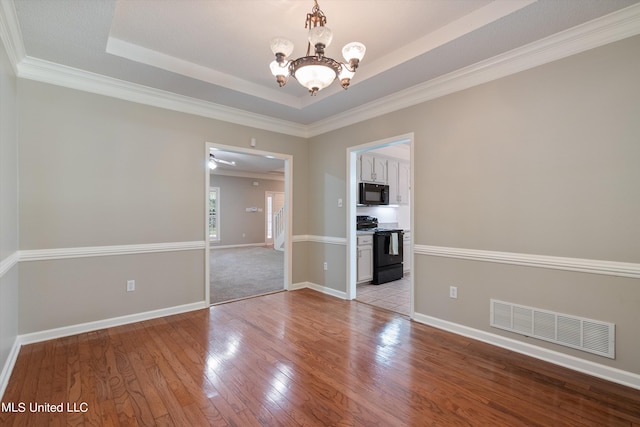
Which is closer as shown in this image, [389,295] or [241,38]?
[241,38]

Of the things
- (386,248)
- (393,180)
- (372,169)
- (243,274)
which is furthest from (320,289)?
(393,180)

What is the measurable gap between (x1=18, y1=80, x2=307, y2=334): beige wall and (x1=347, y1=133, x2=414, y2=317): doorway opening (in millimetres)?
2062

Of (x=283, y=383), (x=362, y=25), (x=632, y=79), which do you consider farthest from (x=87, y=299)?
(x=632, y=79)

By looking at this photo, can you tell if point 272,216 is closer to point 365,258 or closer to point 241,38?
point 365,258

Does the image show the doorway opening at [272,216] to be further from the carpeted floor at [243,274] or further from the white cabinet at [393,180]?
the white cabinet at [393,180]

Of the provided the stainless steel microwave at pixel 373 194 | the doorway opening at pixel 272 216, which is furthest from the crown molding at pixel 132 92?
the doorway opening at pixel 272 216

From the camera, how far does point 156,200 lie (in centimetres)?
349

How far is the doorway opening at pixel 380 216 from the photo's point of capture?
154 inches

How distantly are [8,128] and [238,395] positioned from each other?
2.82 meters

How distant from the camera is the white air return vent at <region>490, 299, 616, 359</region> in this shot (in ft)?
7.33

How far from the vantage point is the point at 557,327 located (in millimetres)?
2439

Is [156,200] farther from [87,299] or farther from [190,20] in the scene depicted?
→ [190,20]

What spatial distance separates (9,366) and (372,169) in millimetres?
5222

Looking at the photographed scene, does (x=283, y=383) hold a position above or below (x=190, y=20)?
below
